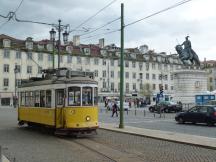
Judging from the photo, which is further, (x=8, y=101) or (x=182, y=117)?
(x=8, y=101)

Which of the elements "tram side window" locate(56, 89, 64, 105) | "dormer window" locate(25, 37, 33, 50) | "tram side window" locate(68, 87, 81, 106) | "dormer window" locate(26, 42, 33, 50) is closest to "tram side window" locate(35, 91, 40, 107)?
"tram side window" locate(56, 89, 64, 105)

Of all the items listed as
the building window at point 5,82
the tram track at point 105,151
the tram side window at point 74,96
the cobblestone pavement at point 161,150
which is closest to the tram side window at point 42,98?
the tram side window at point 74,96

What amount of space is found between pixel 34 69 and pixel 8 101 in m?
10.3

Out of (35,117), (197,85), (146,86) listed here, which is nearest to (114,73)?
(146,86)

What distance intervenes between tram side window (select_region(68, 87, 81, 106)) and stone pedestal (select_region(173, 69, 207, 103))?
42.3 meters

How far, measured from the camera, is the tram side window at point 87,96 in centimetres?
2038

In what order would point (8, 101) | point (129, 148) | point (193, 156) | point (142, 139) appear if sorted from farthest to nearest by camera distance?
1. point (8, 101)
2. point (142, 139)
3. point (129, 148)
4. point (193, 156)

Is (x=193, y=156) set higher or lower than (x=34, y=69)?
lower

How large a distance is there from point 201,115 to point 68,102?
1294 centimetres

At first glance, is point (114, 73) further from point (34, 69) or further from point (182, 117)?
point (182, 117)

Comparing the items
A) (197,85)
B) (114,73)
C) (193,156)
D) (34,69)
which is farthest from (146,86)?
(193,156)

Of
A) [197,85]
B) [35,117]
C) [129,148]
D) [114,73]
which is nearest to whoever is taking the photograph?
[129,148]

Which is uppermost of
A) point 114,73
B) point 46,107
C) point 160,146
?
point 114,73

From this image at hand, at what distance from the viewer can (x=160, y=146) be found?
659 inches
